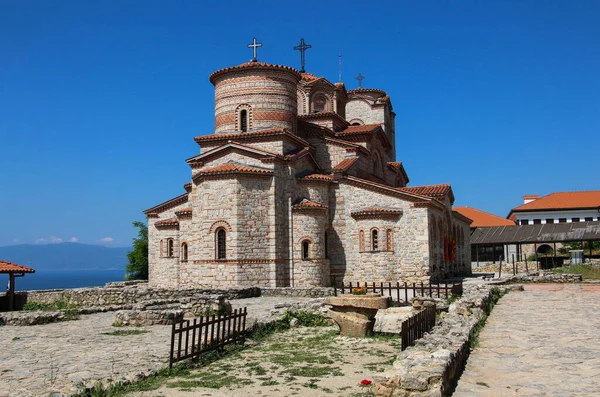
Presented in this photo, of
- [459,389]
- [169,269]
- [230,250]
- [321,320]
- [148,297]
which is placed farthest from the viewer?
[169,269]

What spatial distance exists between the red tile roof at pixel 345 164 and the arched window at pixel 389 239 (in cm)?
365

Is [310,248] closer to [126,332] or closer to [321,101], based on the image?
[321,101]

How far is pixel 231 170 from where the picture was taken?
22891 millimetres

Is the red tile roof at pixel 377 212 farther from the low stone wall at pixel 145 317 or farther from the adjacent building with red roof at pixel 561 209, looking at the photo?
the adjacent building with red roof at pixel 561 209

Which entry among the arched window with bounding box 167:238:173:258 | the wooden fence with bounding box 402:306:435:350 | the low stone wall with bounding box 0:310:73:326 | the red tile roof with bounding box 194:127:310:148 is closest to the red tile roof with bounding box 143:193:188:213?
the arched window with bounding box 167:238:173:258

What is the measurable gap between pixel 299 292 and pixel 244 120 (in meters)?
9.53

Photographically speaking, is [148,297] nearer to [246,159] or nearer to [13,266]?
[13,266]

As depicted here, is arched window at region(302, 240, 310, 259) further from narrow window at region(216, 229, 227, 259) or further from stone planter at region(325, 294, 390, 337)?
stone planter at region(325, 294, 390, 337)

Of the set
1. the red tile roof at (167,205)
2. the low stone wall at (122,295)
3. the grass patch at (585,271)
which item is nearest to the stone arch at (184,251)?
the red tile roof at (167,205)

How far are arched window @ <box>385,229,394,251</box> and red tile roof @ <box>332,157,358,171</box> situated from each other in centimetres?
365

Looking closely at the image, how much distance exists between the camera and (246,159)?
24.3 m

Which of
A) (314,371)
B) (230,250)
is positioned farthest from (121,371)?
(230,250)

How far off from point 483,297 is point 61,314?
11.5 metres

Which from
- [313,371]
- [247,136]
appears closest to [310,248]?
[247,136]
